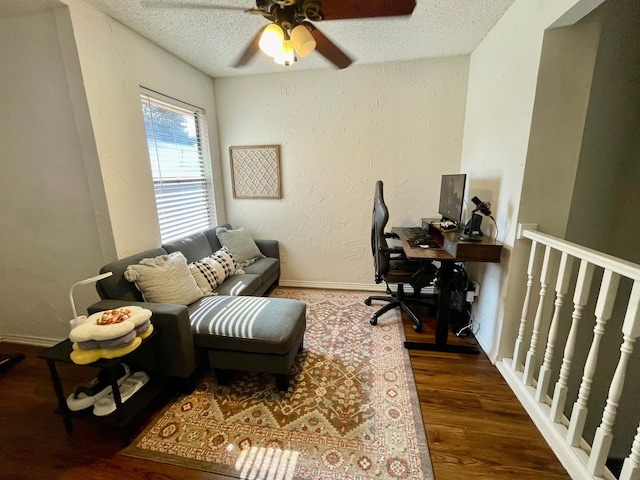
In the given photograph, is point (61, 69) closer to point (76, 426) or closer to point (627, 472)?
point (76, 426)

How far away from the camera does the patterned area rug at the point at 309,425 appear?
1.32 metres

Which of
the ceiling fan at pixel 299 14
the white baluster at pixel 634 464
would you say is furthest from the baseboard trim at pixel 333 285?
the ceiling fan at pixel 299 14

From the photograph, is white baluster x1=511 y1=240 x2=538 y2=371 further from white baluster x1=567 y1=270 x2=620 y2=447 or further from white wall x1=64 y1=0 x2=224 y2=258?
white wall x1=64 y1=0 x2=224 y2=258

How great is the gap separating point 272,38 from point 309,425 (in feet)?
6.72

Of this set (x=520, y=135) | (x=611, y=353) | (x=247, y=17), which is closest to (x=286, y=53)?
(x=247, y=17)

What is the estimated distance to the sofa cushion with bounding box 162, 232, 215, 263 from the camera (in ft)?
7.96

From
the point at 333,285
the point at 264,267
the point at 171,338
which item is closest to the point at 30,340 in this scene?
the point at 171,338

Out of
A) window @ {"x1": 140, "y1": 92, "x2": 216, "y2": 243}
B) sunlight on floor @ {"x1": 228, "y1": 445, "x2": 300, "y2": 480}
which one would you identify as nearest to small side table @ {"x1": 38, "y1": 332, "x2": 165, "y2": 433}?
sunlight on floor @ {"x1": 228, "y1": 445, "x2": 300, "y2": 480}

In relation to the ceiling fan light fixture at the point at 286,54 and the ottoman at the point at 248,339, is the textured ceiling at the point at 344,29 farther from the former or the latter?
the ottoman at the point at 248,339

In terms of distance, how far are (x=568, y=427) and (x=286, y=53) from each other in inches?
96.1

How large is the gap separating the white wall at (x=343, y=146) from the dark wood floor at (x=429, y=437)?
5.56ft

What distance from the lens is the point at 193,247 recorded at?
8.48 feet

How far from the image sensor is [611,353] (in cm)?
191

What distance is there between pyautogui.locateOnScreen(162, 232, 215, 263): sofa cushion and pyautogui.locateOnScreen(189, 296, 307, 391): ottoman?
2.55 ft
